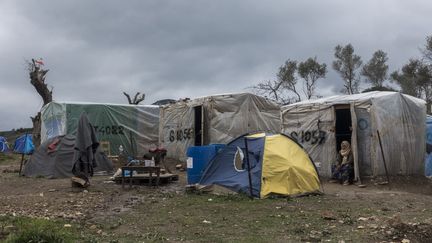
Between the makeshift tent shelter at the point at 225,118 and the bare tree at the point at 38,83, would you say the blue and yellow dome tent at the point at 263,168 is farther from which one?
the bare tree at the point at 38,83

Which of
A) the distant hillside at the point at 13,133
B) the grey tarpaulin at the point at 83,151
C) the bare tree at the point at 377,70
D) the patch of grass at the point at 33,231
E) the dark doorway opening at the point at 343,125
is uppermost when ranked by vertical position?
the bare tree at the point at 377,70

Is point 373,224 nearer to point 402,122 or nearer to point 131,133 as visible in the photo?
point 402,122

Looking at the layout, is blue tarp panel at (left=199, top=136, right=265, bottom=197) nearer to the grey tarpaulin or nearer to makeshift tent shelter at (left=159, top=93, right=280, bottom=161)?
the grey tarpaulin

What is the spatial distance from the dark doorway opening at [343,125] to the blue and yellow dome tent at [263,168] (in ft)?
12.8

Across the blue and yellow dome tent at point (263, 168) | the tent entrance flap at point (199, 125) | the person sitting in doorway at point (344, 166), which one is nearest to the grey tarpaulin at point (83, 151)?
the blue and yellow dome tent at point (263, 168)

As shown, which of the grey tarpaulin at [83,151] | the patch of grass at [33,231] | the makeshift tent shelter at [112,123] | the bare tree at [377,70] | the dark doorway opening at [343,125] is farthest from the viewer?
the bare tree at [377,70]

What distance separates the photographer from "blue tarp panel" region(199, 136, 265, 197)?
438 inches

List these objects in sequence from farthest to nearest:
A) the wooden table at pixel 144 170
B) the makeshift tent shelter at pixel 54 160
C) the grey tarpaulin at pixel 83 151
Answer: the makeshift tent shelter at pixel 54 160 < the wooden table at pixel 144 170 < the grey tarpaulin at pixel 83 151

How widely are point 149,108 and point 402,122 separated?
1236 centimetres

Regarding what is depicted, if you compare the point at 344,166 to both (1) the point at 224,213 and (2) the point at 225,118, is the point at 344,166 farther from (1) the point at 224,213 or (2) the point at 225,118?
(1) the point at 224,213

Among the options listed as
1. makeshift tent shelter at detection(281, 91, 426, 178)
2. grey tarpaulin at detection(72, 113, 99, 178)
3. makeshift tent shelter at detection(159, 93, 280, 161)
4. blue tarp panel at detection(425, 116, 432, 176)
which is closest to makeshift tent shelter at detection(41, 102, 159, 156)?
makeshift tent shelter at detection(159, 93, 280, 161)

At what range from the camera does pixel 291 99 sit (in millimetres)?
29781

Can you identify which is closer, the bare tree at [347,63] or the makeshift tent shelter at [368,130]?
the makeshift tent shelter at [368,130]

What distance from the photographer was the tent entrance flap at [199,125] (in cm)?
1870
